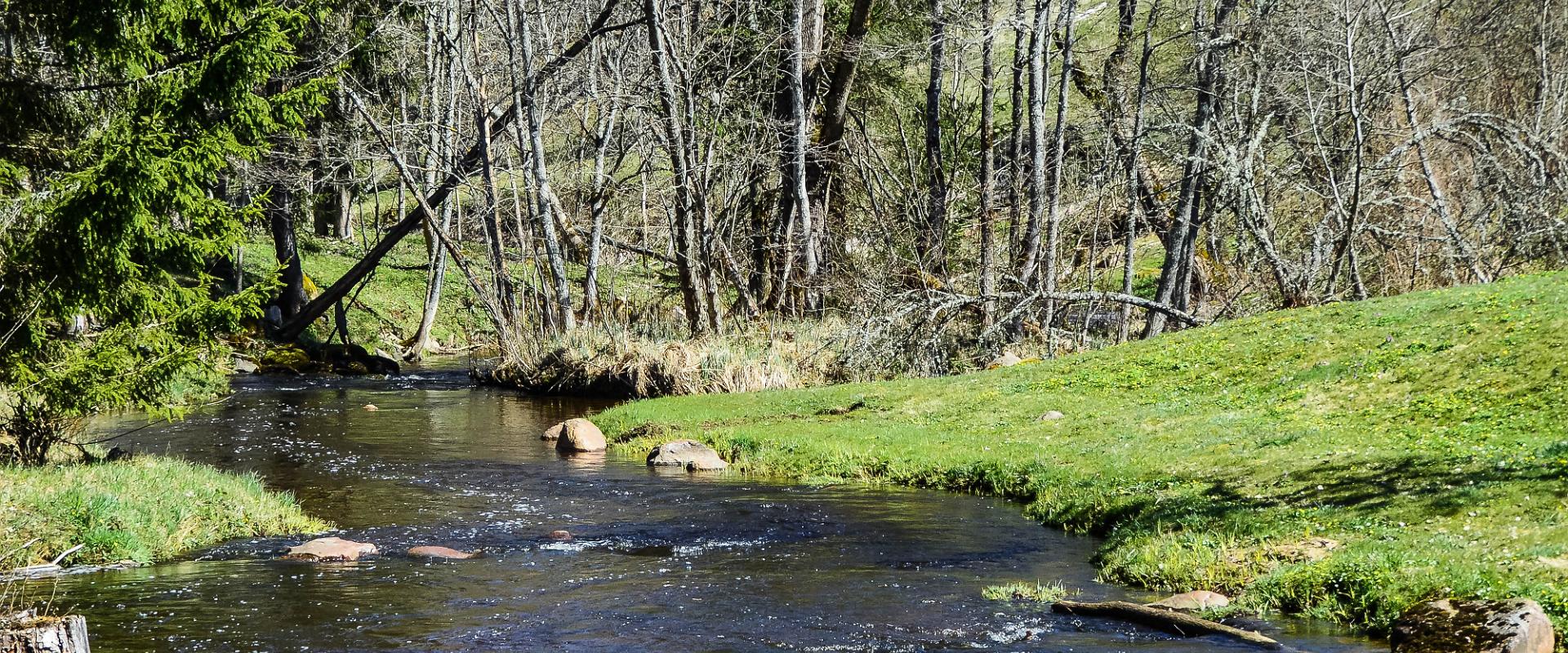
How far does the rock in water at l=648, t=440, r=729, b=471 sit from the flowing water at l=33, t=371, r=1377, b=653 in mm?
594

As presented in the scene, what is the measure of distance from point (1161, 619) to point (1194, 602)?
724 mm

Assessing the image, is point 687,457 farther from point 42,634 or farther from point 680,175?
point 42,634

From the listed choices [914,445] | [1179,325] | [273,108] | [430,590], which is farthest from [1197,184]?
[430,590]

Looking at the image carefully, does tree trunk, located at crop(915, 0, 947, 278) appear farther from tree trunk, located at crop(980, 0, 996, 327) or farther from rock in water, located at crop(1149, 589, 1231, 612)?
rock in water, located at crop(1149, 589, 1231, 612)

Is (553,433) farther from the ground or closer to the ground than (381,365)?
closer to the ground

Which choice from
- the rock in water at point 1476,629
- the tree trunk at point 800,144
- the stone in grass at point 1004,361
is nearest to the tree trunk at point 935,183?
the tree trunk at point 800,144

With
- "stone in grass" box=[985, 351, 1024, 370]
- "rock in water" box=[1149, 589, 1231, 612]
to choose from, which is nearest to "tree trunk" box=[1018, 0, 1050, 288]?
"stone in grass" box=[985, 351, 1024, 370]

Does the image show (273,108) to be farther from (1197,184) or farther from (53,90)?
(1197,184)

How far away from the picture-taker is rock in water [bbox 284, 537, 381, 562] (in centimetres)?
1255

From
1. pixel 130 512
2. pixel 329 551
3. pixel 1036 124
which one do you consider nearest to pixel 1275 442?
pixel 329 551

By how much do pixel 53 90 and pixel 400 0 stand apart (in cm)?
1568

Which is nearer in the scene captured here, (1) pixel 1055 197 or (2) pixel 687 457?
(2) pixel 687 457

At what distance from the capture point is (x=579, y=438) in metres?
21.3

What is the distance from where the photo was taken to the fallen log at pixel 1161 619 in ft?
30.5
